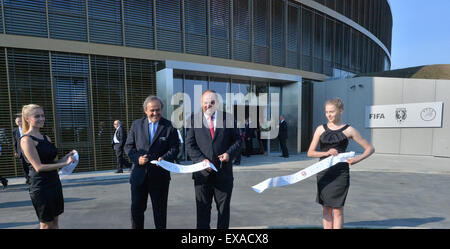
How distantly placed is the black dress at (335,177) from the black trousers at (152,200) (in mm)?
2101

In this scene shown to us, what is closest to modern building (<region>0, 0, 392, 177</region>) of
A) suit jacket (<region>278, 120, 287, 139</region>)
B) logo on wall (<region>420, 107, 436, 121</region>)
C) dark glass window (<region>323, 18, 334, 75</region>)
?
dark glass window (<region>323, 18, 334, 75</region>)

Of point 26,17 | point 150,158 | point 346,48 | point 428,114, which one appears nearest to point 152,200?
point 150,158

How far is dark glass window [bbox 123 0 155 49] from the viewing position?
9609 millimetres

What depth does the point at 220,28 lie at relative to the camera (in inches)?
458

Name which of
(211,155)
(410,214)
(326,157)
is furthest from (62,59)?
(410,214)

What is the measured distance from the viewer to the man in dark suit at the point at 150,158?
10.0 ft

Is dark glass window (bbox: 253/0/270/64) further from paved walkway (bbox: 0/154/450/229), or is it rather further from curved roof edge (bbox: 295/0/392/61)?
paved walkway (bbox: 0/154/450/229)

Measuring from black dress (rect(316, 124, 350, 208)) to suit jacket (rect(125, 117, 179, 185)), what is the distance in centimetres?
204

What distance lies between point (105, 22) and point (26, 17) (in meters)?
2.49

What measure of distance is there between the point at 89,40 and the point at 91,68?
1.06m

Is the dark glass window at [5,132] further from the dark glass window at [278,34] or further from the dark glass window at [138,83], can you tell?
the dark glass window at [278,34]

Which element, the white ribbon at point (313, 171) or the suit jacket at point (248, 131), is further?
the suit jacket at point (248, 131)

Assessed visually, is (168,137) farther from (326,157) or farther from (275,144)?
(275,144)

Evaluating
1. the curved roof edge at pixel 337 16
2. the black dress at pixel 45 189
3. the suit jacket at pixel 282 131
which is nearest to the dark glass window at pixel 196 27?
the suit jacket at pixel 282 131
